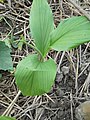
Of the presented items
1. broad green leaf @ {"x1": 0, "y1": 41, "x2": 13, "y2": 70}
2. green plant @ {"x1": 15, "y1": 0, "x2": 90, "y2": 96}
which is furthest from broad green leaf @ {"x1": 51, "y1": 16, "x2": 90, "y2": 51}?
broad green leaf @ {"x1": 0, "y1": 41, "x2": 13, "y2": 70}

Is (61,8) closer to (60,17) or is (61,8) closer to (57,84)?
(60,17)

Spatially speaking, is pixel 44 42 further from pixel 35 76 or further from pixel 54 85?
pixel 54 85

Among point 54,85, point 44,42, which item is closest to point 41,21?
point 44,42

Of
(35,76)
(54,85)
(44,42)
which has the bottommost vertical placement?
(54,85)

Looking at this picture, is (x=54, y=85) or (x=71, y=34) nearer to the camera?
(x=71, y=34)

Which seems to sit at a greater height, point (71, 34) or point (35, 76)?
point (71, 34)

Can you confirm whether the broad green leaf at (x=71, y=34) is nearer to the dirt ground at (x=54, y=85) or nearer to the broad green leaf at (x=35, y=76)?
the broad green leaf at (x=35, y=76)

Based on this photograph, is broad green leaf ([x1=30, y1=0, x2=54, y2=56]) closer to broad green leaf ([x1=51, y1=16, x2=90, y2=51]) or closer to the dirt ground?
broad green leaf ([x1=51, y1=16, x2=90, y2=51])
